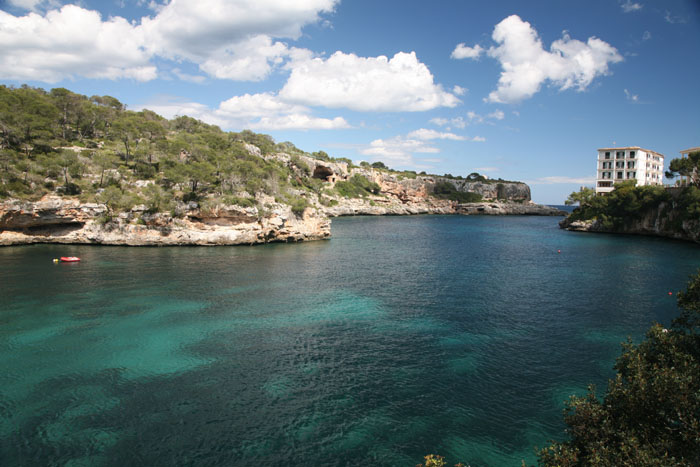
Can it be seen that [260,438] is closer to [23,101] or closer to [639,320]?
[639,320]

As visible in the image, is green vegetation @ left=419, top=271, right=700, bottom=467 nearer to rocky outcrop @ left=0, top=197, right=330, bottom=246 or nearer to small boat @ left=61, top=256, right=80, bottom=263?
small boat @ left=61, top=256, right=80, bottom=263

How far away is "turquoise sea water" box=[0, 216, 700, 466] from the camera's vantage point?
12023 millimetres

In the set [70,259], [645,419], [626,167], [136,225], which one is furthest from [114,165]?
[626,167]

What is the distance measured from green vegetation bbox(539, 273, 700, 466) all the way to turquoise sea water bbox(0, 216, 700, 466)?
3.69m

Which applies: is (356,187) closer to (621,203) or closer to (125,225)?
(621,203)

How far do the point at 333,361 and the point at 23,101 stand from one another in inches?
2900

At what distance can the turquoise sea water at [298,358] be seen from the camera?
1202 cm

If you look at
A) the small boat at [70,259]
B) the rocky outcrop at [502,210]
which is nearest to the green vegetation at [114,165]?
the small boat at [70,259]

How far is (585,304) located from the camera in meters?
26.4

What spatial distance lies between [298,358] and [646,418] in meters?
13.2

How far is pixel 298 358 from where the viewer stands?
1766 centimetres

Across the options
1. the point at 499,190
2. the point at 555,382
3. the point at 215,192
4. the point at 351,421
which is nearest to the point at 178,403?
the point at 351,421

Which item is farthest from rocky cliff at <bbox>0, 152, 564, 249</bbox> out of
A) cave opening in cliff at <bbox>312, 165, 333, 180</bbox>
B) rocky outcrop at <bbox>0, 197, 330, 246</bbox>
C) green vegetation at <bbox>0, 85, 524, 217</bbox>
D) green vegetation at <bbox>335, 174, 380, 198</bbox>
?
cave opening in cliff at <bbox>312, 165, 333, 180</bbox>

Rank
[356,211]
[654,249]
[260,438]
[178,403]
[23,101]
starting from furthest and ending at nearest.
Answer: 1. [356,211]
2. [23,101]
3. [654,249]
4. [178,403]
5. [260,438]
